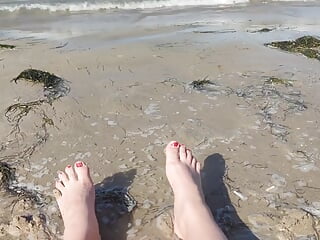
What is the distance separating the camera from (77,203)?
2.58 metres

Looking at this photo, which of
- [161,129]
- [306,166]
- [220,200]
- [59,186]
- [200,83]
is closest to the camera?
[220,200]

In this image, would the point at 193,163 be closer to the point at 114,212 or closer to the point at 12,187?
the point at 114,212

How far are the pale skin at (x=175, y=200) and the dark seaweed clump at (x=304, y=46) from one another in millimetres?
2410

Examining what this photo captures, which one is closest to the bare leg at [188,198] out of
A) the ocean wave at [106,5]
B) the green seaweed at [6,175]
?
the green seaweed at [6,175]

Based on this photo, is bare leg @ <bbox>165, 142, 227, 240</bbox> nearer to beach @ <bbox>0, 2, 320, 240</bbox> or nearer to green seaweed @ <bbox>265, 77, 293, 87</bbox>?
beach @ <bbox>0, 2, 320, 240</bbox>

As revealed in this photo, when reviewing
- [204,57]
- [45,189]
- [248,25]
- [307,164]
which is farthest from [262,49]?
[45,189]

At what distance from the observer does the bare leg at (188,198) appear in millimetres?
2336

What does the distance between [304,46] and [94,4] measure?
15.1 ft

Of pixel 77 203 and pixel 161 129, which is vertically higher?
pixel 161 129

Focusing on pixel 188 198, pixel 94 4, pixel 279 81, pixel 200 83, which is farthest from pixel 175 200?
pixel 94 4

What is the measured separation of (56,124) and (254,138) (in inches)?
53.2

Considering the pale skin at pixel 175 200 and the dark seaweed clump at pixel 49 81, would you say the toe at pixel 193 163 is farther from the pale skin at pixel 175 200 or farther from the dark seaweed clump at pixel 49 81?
the dark seaweed clump at pixel 49 81

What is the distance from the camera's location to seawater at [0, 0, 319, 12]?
8.34m

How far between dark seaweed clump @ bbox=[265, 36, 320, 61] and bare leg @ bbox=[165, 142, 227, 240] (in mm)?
2394
